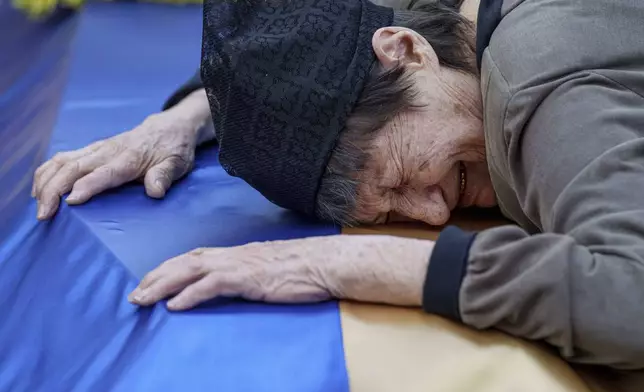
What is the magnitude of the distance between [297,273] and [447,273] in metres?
0.20

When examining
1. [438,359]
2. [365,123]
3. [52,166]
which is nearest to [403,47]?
[365,123]

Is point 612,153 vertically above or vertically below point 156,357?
above

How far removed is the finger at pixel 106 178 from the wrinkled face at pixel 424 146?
454mm

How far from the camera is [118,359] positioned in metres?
Answer: 1.04

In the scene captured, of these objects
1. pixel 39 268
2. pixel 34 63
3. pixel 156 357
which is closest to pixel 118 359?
pixel 156 357

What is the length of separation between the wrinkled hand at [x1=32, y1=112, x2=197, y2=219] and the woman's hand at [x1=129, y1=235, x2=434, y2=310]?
406 mm

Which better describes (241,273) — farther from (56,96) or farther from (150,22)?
(150,22)

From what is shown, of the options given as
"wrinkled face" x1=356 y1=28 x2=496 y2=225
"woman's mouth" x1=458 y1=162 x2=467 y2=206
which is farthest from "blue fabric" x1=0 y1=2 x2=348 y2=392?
"woman's mouth" x1=458 y1=162 x2=467 y2=206

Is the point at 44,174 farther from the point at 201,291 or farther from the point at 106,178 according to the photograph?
the point at 201,291

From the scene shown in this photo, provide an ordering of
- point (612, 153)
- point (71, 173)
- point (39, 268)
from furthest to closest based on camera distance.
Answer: point (71, 173), point (39, 268), point (612, 153)

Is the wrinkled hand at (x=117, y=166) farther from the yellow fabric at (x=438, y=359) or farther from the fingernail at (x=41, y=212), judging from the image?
the yellow fabric at (x=438, y=359)

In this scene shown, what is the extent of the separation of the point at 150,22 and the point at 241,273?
1.84 m

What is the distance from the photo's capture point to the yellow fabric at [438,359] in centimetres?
90

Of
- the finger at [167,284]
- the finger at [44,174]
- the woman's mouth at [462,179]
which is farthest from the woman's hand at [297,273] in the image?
the finger at [44,174]
